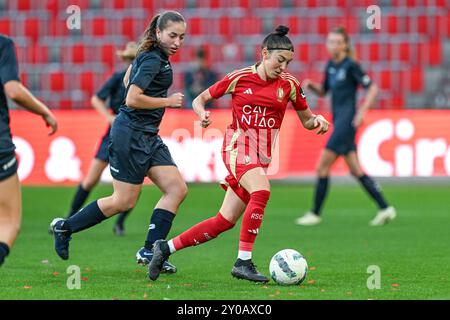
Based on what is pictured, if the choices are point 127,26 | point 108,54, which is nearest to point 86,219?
point 108,54

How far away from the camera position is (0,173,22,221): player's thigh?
6398 millimetres

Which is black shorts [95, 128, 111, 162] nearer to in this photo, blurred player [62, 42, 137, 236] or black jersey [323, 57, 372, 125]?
blurred player [62, 42, 137, 236]

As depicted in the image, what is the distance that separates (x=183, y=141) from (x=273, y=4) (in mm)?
6423

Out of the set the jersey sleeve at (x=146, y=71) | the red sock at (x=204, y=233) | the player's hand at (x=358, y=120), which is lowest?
the red sock at (x=204, y=233)

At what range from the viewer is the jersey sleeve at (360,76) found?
43.2 ft

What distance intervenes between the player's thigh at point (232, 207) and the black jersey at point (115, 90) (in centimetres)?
393

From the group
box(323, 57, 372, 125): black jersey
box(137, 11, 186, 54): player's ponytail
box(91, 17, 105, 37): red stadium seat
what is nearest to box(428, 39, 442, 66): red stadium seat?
box(91, 17, 105, 37): red stadium seat

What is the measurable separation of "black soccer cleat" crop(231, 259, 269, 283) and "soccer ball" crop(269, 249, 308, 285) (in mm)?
98

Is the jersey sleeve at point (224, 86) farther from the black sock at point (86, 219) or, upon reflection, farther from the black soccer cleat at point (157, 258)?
the black sock at point (86, 219)

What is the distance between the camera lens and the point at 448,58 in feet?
73.5

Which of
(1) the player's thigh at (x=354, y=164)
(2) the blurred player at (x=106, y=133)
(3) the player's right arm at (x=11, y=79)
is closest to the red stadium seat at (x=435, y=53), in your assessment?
(1) the player's thigh at (x=354, y=164)
